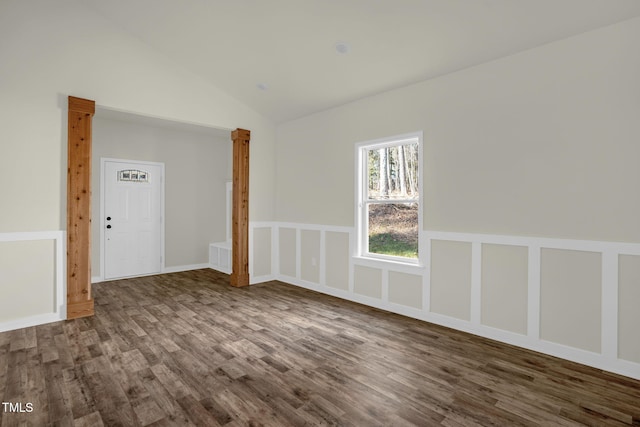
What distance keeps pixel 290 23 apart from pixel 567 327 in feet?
12.5

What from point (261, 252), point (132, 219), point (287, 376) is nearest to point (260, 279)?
point (261, 252)

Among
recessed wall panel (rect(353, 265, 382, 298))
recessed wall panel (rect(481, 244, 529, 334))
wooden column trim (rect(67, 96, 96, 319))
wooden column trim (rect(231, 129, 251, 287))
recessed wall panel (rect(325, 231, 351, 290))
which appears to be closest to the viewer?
recessed wall panel (rect(481, 244, 529, 334))

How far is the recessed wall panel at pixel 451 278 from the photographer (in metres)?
3.41

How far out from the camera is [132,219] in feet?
19.4

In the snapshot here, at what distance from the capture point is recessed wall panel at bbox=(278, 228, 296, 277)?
5.45 metres

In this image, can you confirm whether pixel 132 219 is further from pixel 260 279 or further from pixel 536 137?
pixel 536 137

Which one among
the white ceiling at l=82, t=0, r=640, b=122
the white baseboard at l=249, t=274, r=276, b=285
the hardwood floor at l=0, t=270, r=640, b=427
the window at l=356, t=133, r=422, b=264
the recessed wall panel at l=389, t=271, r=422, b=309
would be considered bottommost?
the hardwood floor at l=0, t=270, r=640, b=427

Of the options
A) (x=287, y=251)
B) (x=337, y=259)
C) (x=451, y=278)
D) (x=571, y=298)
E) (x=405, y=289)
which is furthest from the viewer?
(x=287, y=251)

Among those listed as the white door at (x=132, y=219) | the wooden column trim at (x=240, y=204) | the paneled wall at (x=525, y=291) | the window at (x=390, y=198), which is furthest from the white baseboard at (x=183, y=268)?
the window at (x=390, y=198)

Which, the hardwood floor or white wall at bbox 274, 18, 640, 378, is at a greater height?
white wall at bbox 274, 18, 640, 378

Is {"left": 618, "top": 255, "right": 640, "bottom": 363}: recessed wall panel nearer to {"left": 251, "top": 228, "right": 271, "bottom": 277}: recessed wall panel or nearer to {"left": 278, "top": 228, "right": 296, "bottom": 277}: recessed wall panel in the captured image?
{"left": 278, "top": 228, "right": 296, "bottom": 277}: recessed wall panel

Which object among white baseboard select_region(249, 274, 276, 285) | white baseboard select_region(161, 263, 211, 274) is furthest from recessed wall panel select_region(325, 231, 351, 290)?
white baseboard select_region(161, 263, 211, 274)

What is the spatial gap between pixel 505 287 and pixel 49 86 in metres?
5.18

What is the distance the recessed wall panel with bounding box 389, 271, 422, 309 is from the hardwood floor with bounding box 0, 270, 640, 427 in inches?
9.3
